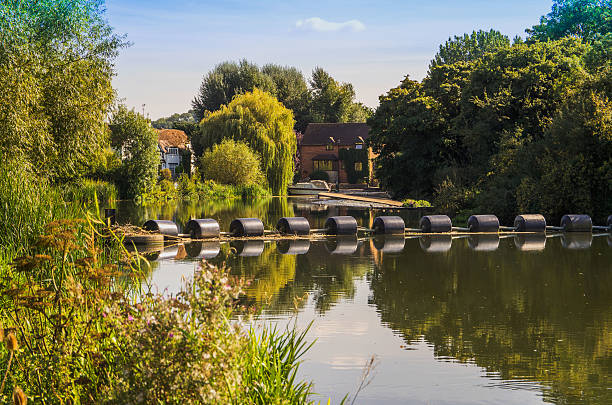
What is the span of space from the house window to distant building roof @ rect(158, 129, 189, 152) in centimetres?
1320

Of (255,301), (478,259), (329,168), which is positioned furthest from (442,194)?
(329,168)

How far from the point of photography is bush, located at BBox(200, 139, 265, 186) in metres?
51.0

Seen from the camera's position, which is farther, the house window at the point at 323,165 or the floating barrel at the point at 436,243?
the house window at the point at 323,165

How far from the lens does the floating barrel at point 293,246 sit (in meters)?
17.3

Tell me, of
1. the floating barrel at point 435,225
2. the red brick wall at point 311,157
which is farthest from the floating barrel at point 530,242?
the red brick wall at point 311,157

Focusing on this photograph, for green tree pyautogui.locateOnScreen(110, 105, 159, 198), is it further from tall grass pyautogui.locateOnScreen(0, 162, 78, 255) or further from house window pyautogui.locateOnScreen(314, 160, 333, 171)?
tall grass pyautogui.locateOnScreen(0, 162, 78, 255)

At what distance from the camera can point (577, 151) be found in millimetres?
23891

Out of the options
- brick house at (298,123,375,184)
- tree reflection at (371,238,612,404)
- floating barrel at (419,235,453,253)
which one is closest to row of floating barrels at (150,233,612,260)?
floating barrel at (419,235,453,253)

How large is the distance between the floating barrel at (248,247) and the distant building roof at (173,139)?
174ft

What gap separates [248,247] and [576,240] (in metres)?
8.90

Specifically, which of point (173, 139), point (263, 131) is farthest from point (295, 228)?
point (173, 139)

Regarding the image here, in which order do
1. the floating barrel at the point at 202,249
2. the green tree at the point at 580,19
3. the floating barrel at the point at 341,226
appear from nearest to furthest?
the floating barrel at the point at 202,249
the floating barrel at the point at 341,226
the green tree at the point at 580,19

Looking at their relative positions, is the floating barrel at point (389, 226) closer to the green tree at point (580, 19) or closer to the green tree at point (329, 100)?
the green tree at point (580, 19)

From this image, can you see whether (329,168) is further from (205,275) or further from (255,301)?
(205,275)
